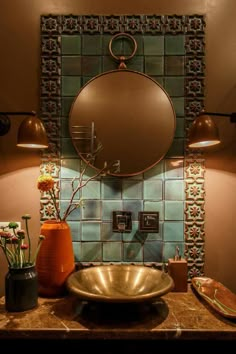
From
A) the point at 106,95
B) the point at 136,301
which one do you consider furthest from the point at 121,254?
the point at 106,95

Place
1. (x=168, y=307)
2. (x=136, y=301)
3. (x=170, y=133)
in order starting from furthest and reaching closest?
(x=170, y=133)
(x=168, y=307)
(x=136, y=301)

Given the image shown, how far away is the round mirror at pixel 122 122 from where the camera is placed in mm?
1292

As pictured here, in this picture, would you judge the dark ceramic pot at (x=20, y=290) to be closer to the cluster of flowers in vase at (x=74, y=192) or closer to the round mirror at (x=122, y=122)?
the cluster of flowers in vase at (x=74, y=192)

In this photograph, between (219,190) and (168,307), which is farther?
(219,190)

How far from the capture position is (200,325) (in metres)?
0.90

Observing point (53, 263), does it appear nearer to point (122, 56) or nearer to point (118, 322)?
point (118, 322)

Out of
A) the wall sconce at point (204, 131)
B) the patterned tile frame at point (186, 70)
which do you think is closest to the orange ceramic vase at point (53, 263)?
the patterned tile frame at point (186, 70)

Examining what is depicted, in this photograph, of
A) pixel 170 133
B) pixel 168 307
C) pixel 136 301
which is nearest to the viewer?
pixel 136 301

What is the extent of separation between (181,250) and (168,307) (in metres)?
0.33

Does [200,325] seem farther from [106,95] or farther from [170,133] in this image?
[106,95]

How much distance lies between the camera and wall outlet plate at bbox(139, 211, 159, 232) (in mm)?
1305

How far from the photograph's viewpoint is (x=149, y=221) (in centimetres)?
130

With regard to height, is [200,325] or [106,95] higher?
[106,95]

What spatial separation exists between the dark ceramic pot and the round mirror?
1.79 feet
